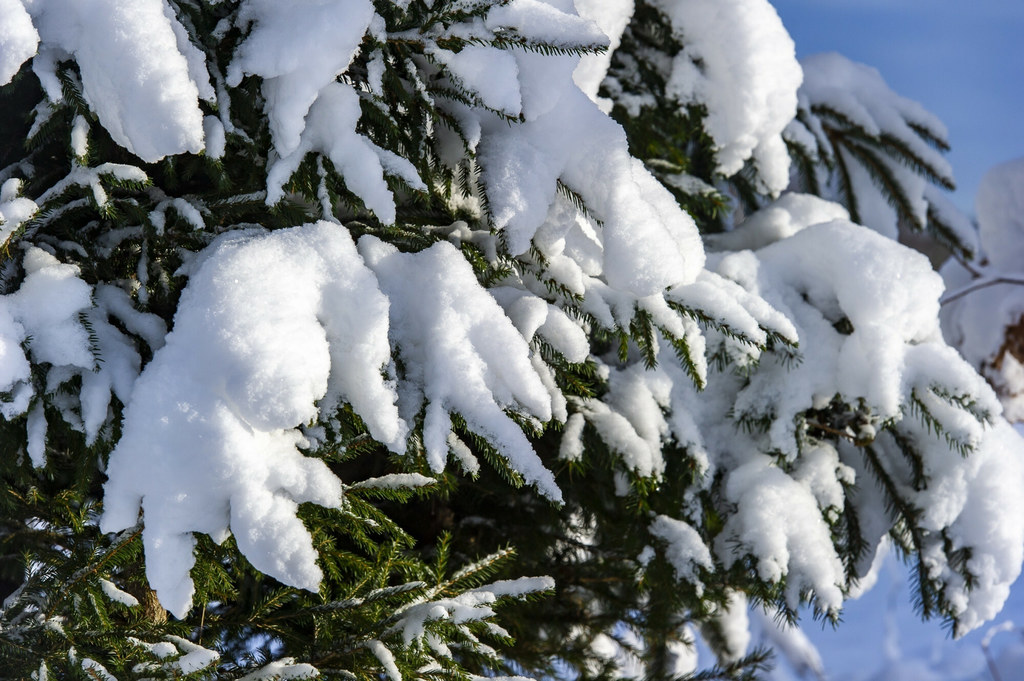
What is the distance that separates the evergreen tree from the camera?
1156 mm

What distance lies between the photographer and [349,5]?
122 centimetres

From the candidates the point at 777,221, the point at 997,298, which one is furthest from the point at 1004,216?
the point at 777,221

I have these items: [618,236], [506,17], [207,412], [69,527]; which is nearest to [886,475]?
[618,236]

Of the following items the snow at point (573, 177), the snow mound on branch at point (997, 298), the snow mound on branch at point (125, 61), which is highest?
the snow mound on branch at point (125, 61)

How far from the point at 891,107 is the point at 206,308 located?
2.63 meters

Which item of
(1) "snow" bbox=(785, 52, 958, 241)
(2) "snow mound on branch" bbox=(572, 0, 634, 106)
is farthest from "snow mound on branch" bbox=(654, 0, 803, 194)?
(1) "snow" bbox=(785, 52, 958, 241)

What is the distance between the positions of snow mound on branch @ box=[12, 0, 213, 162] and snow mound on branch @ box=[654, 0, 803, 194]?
1.45 m

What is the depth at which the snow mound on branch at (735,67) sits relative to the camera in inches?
79.7

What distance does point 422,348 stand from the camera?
52.7 inches

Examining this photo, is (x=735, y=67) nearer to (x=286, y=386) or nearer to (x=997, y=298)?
(x=286, y=386)

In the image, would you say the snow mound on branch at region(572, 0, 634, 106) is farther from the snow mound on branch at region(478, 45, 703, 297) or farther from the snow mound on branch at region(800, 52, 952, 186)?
the snow mound on branch at region(800, 52, 952, 186)

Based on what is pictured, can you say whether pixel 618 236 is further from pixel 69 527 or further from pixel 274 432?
pixel 69 527

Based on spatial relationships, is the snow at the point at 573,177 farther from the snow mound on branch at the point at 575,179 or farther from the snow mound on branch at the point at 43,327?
the snow mound on branch at the point at 43,327

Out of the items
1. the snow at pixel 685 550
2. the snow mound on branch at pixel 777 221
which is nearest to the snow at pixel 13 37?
the snow at pixel 685 550
